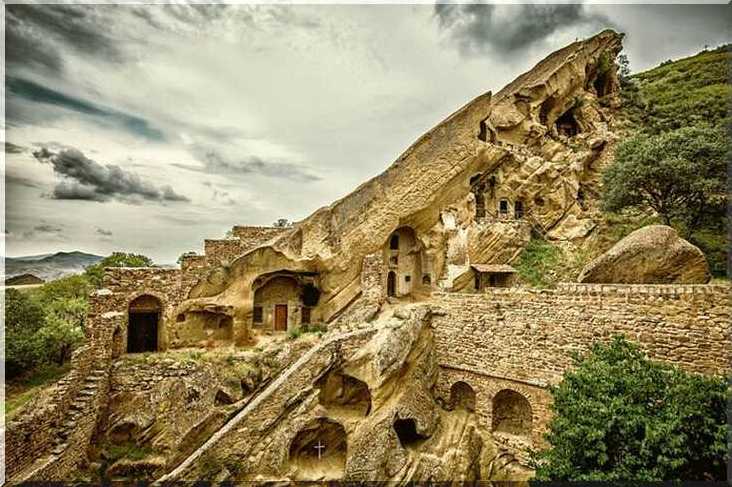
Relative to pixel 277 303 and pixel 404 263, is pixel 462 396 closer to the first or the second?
pixel 404 263

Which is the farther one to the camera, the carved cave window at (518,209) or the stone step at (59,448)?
the carved cave window at (518,209)

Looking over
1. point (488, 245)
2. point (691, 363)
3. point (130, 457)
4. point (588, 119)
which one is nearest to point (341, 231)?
point (488, 245)

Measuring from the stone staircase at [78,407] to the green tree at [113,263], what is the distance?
16026 millimetres

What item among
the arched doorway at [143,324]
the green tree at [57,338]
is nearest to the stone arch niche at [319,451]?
the arched doorway at [143,324]

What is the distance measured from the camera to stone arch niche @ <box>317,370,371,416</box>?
46.5 ft

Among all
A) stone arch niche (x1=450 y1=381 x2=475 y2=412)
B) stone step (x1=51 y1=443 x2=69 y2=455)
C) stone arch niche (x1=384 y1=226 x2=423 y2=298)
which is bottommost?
stone step (x1=51 y1=443 x2=69 y2=455)

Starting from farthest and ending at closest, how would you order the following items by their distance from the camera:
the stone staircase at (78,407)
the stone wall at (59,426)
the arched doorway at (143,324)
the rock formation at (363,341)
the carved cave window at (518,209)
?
the carved cave window at (518,209) → the arched doorway at (143,324) → the stone staircase at (78,407) → the rock formation at (363,341) → the stone wall at (59,426)

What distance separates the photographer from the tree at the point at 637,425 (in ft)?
24.2

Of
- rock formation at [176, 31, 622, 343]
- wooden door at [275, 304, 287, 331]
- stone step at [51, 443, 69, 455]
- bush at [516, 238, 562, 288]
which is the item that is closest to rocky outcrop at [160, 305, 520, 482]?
stone step at [51, 443, 69, 455]

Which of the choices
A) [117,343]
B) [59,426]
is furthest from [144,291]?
[59,426]

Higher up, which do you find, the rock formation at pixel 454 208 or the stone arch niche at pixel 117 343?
the rock formation at pixel 454 208

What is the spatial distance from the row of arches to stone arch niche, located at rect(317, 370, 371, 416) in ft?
11.3

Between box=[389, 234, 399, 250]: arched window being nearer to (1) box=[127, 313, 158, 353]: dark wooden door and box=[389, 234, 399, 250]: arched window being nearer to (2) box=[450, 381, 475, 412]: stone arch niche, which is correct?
(2) box=[450, 381, 475, 412]: stone arch niche

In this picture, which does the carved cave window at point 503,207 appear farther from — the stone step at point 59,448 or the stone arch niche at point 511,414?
the stone step at point 59,448
